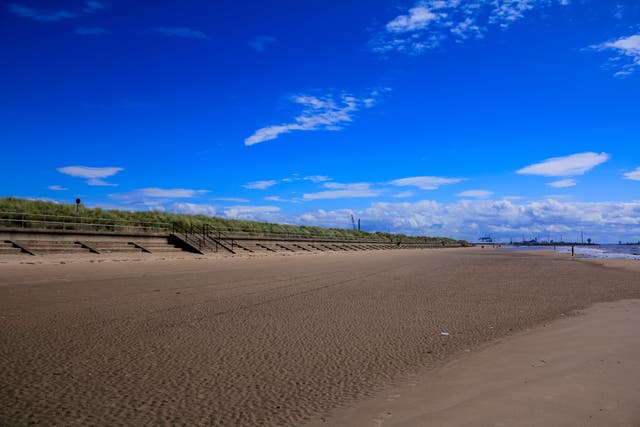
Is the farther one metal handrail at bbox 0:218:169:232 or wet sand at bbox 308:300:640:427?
metal handrail at bbox 0:218:169:232

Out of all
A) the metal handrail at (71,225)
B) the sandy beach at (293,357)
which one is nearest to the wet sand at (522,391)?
the sandy beach at (293,357)

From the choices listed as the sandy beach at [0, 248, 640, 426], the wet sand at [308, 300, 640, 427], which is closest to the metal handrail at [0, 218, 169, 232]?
the sandy beach at [0, 248, 640, 426]

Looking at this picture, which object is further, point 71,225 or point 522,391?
point 71,225

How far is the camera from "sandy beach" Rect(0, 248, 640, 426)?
3.67 m

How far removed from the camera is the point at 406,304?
384 inches

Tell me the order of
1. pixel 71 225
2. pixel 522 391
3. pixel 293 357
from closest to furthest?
1. pixel 522 391
2. pixel 293 357
3. pixel 71 225

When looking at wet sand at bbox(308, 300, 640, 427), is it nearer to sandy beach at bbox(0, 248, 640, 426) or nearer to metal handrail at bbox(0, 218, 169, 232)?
sandy beach at bbox(0, 248, 640, 426)

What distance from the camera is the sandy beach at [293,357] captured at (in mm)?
3674

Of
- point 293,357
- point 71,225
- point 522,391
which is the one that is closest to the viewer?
point 522,391

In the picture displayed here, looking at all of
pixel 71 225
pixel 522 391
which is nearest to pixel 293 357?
pixel 522 391

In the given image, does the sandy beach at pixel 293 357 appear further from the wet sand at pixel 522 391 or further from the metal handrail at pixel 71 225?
the metal handrail at pixel 71 225

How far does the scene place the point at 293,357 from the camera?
533cm

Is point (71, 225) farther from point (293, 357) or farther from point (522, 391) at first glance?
point (522, 391)

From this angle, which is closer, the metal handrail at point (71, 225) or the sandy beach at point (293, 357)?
the sandy beach at point (293, 357)
